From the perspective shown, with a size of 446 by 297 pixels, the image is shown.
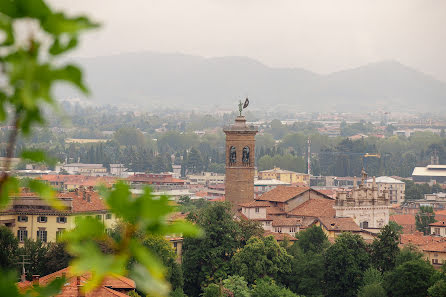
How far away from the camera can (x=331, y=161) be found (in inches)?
5960

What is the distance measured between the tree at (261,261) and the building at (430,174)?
105 m

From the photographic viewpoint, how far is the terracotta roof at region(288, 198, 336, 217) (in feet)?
164

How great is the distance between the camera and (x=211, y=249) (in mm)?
39750

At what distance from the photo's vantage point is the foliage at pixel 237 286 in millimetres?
34384

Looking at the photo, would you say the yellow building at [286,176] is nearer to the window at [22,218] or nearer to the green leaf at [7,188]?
the window at [22,218]

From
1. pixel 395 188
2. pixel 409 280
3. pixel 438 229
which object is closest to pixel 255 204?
pixel 409 280

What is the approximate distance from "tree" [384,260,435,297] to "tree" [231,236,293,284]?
4812mm

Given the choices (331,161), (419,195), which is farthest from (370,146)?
(419,195)

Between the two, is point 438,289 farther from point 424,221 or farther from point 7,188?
point 424,221

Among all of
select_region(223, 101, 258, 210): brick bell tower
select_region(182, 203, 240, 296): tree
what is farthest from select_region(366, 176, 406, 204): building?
select_region(182, 203, 240, 296): tree

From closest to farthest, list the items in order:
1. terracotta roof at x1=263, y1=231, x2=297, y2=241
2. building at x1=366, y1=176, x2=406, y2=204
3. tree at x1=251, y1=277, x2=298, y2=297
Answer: tree at x1=251, y1=277, x2=298, y2=297 < terracotta roof at x1=263, y1=231, x2=297, y2=241 < building at x1=366, y1=176, x2=406, y2=204

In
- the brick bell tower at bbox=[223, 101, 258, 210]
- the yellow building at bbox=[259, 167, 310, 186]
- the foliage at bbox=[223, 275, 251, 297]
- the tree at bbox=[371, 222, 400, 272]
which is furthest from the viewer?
the yellow building at bbox=[259, 167, 310, 186]

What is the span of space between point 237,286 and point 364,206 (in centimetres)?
1659

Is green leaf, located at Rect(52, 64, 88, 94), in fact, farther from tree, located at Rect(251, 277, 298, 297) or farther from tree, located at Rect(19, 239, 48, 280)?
tree, located at Rect(251, 277, 298, 297)
